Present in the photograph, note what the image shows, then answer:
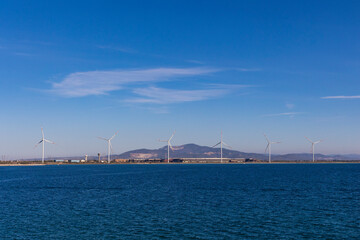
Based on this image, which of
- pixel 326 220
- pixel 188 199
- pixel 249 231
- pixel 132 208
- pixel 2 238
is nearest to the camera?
pixel 2 238

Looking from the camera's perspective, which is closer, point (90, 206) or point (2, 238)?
point (2, 238)

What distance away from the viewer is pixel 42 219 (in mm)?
57562

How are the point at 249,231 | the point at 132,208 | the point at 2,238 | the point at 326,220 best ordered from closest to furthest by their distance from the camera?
1. the point at 2,238
2. the point at 249,231
3. the point at 326,220
4. the point at 132,208

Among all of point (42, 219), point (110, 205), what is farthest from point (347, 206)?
point (42, 219)

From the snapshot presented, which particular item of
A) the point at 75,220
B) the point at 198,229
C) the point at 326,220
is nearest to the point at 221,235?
the point at 198,229

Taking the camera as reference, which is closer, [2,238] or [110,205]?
[2,238]

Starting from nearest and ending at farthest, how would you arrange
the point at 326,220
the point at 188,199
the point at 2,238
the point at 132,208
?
1. the point at 2,238
2. the point at 326,220
3. the point at 132,208
4. the point at 188,199

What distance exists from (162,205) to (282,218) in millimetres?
26557

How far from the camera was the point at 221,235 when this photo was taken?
153 ft

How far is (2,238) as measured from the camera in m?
45.6

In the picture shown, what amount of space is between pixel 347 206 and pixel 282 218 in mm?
21962

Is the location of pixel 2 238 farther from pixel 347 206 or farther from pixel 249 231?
pixel 347 206

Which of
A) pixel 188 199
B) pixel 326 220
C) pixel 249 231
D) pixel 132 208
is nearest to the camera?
pixel 249 231

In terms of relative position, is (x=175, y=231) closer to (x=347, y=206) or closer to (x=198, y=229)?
(x=198, y=229)
